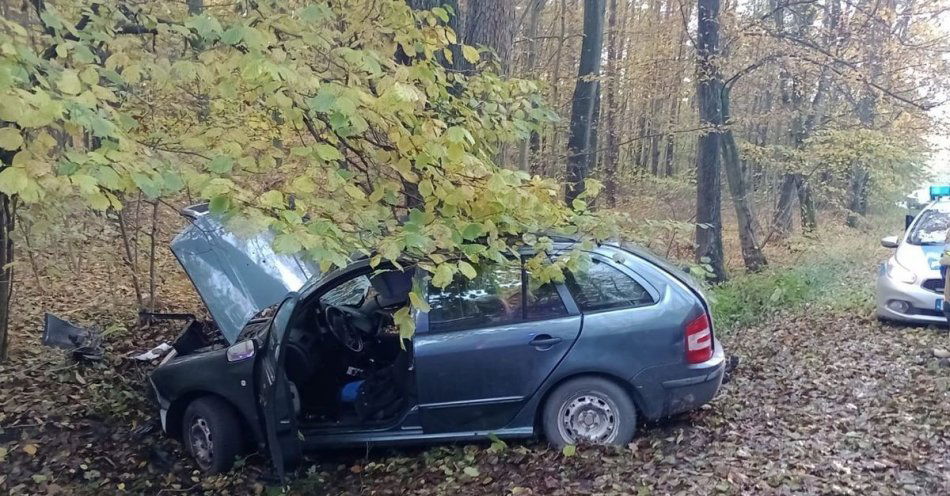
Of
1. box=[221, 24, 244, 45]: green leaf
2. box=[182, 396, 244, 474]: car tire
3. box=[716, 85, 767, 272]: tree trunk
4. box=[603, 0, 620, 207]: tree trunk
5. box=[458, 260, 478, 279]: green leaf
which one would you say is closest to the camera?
box=[221, 24, 244, 45]: green leaf

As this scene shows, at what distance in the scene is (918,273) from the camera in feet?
24.8

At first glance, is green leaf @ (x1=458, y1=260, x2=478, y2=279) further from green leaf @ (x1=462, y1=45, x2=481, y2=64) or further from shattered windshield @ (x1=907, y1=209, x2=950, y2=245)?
shattered windshield @ (x1=907, y1=209, x2=950, y2=245)

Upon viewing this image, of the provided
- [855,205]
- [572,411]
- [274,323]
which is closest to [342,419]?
[274,323]

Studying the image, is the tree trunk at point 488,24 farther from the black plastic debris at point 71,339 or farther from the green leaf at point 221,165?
the black plastic debris at point 71,339

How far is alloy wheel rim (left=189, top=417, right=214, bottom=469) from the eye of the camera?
5.25m

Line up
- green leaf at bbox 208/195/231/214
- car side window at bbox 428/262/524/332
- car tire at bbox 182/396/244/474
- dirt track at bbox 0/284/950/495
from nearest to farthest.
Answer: green leaf at bbox 208/195/231/214, dirt track at bbox 0/284/950/495, car side window at bbox 428/262/524/332, car tire at bbox 182/396/244/474

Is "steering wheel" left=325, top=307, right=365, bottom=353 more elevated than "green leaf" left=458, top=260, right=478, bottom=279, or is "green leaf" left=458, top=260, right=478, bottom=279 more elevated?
"green leaf" left=458, top=260, right=478, bottom=279

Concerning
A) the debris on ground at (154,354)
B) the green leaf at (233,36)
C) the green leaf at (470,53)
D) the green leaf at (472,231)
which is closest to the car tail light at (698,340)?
the green leaf at (472,231)

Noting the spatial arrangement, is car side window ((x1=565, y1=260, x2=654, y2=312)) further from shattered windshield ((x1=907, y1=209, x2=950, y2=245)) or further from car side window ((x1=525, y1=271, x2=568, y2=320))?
shattered windshield ((x1=907, y1=209, x2=950, y2=245))

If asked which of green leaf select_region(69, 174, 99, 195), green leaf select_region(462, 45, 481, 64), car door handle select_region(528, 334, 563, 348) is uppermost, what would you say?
green leaf select_region(462, 45, 481, 64)

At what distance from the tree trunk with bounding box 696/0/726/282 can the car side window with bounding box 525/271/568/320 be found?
786cm

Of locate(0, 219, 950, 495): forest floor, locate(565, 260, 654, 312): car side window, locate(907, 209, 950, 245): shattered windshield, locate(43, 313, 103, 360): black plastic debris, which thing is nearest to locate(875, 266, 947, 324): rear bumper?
locate(0, 219, 950, 495): forest floor

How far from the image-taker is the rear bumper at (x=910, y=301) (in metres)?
7.37

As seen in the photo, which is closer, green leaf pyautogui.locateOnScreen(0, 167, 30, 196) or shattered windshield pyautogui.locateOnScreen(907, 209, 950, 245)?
green leaf pyautogui.locateOnScreen(0, 167, 30, 196)
